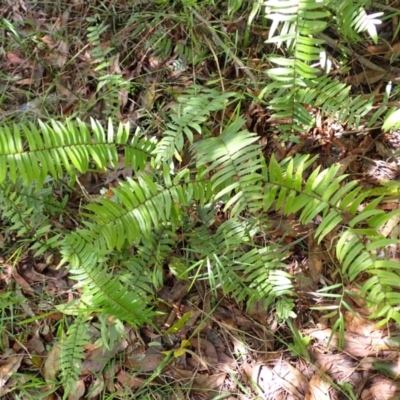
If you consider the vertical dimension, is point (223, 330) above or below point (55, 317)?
above

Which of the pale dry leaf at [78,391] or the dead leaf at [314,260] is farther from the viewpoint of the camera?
the pale dry leaf at [78,391]

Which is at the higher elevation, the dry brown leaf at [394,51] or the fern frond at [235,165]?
the dry brown leaf at [394,51]

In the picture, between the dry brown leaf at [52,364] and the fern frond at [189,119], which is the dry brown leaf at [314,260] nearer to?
the fern frond at [189,119]

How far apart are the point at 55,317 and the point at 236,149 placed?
51.9 inches

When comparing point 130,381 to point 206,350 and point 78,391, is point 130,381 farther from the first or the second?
point 206,350

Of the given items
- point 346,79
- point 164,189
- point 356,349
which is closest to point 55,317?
point 164,189

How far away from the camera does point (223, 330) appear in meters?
2.29

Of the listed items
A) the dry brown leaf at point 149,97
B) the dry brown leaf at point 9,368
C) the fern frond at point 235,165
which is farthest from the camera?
the dry brown leaf at point 149,97

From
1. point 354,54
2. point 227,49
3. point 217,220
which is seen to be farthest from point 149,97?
point 354,54

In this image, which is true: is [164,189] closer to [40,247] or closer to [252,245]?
[252,245]

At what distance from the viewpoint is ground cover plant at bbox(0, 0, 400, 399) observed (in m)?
1.91

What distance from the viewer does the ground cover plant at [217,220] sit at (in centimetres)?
191

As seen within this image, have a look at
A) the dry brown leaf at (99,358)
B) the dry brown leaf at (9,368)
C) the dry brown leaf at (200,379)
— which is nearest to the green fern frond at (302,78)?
the dry brown leaf at (200,379)

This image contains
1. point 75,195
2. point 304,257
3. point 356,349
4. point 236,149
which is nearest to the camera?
point 236,149
